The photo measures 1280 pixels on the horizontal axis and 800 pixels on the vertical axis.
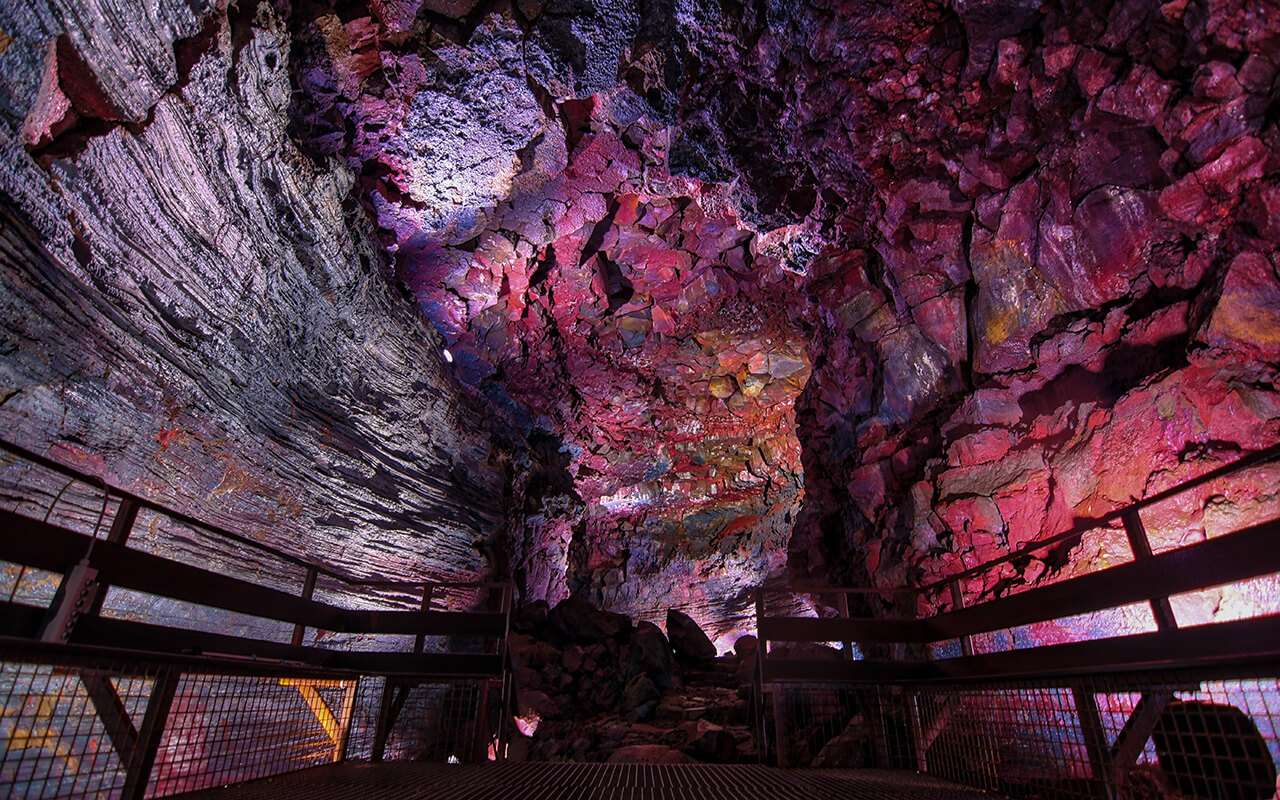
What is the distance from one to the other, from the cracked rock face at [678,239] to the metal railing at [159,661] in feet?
3.99

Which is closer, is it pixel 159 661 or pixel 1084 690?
pixel 159 661

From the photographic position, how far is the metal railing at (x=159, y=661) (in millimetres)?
3133

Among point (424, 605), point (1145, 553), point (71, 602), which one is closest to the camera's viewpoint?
point (71, 602)

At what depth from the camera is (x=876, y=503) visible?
8781mm

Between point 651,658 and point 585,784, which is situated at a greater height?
point 651,658

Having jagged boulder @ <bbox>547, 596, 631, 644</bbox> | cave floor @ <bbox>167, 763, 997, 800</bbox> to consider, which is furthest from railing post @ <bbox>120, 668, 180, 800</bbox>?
jagged boulder @ <bbox>547, 596, 631, 644</bbox>

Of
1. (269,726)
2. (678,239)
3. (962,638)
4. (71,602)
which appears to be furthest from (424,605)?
(678,239)

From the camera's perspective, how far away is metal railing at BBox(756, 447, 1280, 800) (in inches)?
111

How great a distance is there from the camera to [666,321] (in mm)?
11070

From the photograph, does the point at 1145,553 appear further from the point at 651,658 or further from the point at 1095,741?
the point at 651,658

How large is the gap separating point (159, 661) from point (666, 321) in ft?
29.0

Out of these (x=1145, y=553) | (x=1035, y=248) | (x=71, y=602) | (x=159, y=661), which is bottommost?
(x=159, y=661)

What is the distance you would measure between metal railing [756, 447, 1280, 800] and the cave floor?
0.45 meters

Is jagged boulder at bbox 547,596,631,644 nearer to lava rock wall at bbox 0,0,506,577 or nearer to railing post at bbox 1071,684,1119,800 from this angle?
lava rock wall at bbox 0,0,506,577
